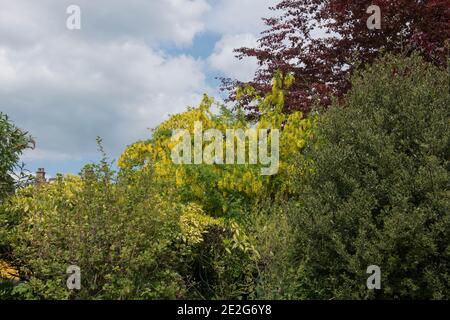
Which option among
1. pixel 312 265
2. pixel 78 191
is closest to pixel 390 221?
pixel 312 265

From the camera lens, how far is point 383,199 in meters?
6.98

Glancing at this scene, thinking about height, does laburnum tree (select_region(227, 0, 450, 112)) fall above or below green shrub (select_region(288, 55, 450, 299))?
above

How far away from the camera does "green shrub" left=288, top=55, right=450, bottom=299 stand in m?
6.66

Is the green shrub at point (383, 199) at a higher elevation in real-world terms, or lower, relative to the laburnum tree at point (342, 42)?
lower

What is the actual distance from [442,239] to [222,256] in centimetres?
282

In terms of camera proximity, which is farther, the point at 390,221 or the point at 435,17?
the point at 435,17

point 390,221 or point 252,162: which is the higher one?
point 252,162

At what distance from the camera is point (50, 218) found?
734 centimetres

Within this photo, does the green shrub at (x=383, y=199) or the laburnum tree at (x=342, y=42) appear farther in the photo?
the laburnum tree at (x=342, y=42)

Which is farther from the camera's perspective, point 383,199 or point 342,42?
point 342,42

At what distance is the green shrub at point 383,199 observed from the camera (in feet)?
21.9
